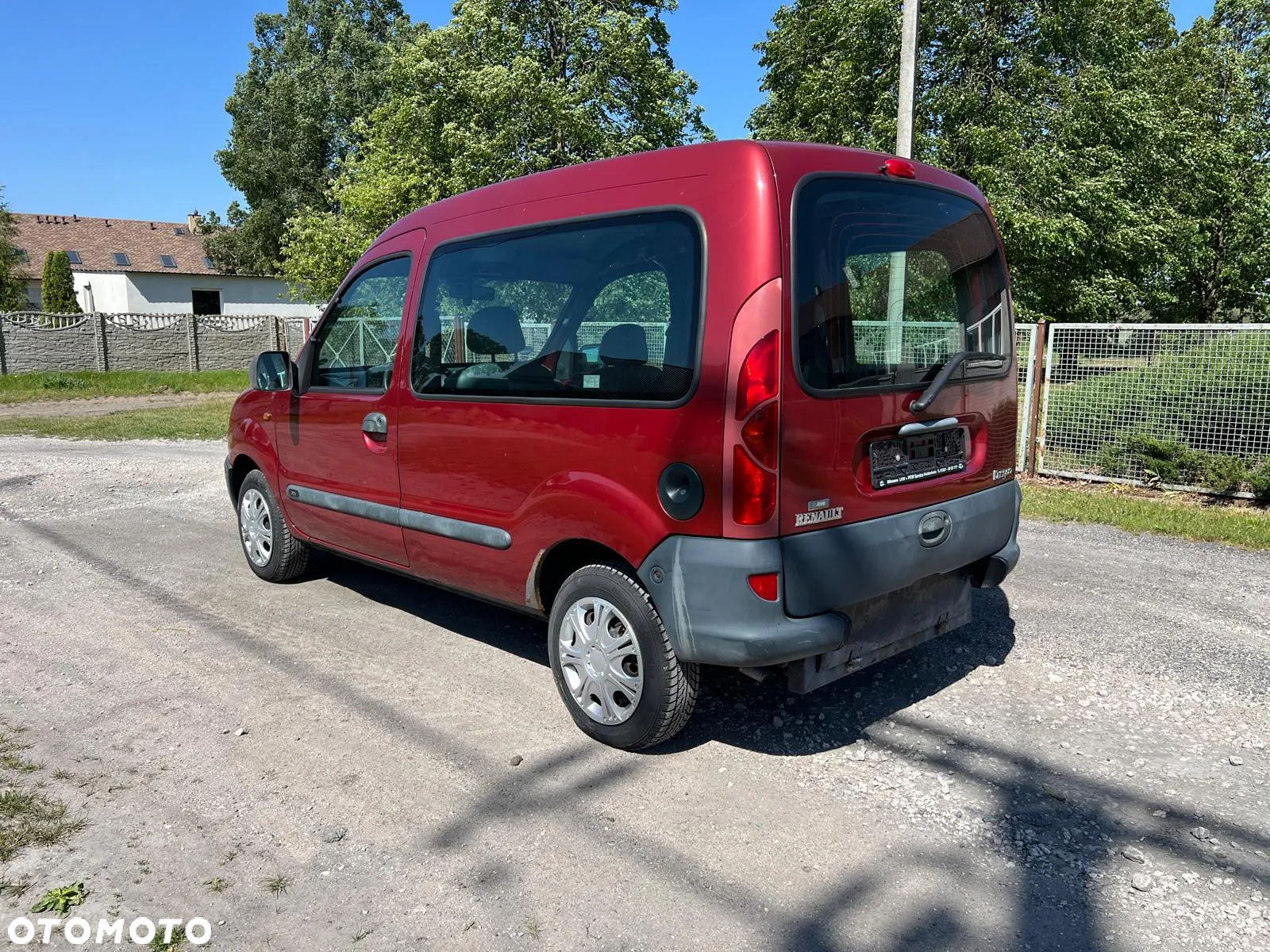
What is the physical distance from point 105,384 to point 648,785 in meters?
23.5

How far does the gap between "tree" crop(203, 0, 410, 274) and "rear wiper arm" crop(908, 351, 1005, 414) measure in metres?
40.4

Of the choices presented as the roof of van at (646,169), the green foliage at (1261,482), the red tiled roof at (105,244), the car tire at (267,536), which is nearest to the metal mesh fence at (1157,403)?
the green foliage at (1261,482)

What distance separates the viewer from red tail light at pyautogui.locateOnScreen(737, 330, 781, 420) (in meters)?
3.07

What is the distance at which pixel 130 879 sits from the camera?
9.22ft

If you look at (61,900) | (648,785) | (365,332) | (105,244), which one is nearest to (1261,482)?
(648,785)

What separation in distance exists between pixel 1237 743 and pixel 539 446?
3025 mm

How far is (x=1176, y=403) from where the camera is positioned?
8797mm

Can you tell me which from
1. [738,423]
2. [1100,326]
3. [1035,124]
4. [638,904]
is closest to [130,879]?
[638,904]

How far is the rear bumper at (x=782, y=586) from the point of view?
3.12 metres

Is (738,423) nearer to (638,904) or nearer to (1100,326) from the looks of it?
(638,904)

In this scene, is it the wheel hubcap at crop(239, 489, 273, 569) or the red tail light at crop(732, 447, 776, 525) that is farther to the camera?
the wheel hubcap at crop(239, 489, 273, 569)

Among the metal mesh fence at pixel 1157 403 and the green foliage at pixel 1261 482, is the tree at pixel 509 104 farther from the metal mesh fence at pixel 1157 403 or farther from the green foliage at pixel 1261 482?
the green foliage at pixel 1261 482

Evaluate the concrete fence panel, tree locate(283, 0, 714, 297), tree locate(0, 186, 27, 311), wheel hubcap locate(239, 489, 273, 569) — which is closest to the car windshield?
wheel hubcap locate(239, 489, 273, 569)

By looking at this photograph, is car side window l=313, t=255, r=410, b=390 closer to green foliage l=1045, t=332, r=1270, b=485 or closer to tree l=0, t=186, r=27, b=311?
green foliage l=1045, t=332, r=1270, b=485
